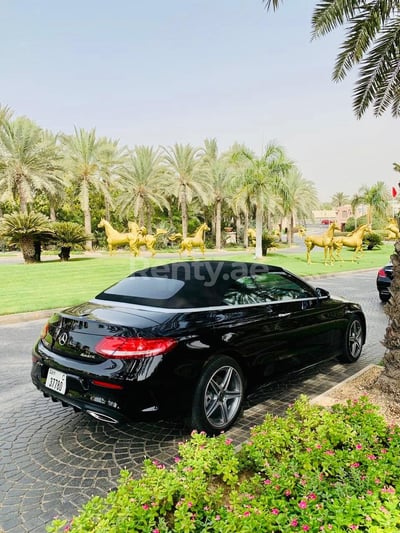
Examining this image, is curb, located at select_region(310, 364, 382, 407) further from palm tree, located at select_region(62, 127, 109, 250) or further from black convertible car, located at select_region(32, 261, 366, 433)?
palm tree, located at select_region(62, 127, 109, 250)

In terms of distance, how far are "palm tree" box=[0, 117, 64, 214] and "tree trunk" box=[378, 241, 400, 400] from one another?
90.9 feet

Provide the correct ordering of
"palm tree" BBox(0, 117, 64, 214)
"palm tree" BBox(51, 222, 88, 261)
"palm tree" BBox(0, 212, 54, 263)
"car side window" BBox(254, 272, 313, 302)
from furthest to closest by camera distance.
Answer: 1. "palm tree" BBox(0, 117, 64, 214)
2. "palm tree" BBox(51, 222, 88, 261)
3. "palm tree" BBox(0, 212, 54, 263)
4. "car side window" BBox(254, 272, 313, 302)

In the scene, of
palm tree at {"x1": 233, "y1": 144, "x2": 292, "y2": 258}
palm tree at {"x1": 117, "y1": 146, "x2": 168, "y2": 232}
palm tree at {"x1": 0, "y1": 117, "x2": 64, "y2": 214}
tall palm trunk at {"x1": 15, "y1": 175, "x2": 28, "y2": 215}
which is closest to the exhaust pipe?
palm tree at {"x1": 233, "y1": 144, "x2": 292, "y2": 258}

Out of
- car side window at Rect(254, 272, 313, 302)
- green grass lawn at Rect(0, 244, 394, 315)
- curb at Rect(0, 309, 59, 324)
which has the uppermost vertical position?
car side window at Rect(254, 272, 313, 302)

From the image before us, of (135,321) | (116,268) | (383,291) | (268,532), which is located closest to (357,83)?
(383,291)

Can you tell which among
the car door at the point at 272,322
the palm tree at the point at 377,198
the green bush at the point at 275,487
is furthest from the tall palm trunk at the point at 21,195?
the palm tree at the point at 377,198

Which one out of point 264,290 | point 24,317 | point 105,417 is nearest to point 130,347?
point 105,417

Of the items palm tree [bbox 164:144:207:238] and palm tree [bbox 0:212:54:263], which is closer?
palm tree [bbox 0:212:54:263]

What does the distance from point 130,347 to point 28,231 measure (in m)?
20.4

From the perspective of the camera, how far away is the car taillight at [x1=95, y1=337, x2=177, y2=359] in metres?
3.20

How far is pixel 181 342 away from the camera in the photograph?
338 cm

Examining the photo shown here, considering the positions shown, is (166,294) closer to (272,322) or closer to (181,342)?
(181,342)

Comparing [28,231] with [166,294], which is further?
[28,231]

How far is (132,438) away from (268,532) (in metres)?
1.88
